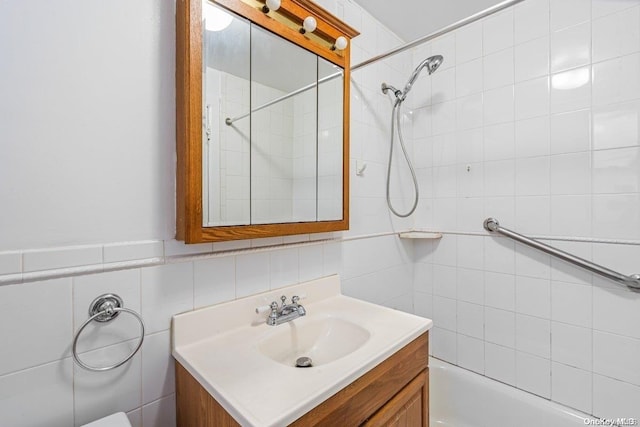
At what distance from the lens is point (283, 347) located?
101 cm

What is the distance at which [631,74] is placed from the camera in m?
1.21

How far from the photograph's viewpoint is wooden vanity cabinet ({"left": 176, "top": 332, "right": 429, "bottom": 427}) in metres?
0.68

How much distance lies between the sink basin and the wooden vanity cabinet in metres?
0.16

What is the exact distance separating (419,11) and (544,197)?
3.99 ft

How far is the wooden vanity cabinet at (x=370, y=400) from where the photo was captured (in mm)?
679

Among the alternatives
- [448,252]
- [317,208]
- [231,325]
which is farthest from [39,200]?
[448,252]

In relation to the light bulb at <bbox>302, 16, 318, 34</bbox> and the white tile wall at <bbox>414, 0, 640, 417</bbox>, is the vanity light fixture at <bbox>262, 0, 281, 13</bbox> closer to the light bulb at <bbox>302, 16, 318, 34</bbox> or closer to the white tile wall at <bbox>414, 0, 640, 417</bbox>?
the light bulb at <bbox>302, 16, 318, 34</bbox>

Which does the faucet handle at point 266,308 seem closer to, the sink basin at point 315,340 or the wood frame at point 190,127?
the sink basin at point 315,340

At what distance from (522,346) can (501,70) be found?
1.52m

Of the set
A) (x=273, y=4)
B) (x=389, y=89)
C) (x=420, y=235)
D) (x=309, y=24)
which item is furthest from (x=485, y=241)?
(x=273, y=4)

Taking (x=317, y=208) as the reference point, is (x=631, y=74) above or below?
above

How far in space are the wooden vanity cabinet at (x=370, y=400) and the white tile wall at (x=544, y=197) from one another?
80 centimetres

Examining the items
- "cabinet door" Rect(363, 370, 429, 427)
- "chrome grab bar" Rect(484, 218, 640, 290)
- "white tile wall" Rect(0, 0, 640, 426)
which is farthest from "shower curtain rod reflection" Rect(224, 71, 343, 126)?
"chrome grab bar" Rect(484, 218, 640, 290)

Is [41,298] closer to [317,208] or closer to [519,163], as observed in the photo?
[317,208]
